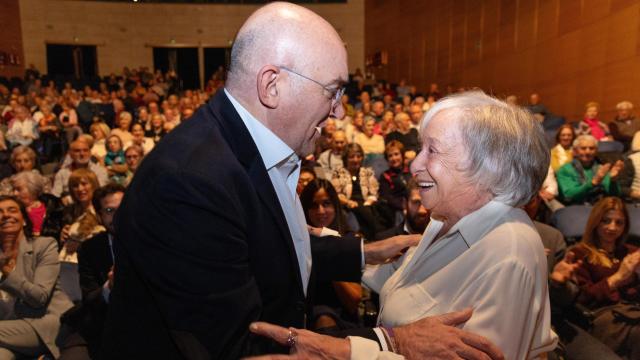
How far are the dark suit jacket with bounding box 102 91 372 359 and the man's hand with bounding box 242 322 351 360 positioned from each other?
0.05m

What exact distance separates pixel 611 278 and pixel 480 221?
199 cm

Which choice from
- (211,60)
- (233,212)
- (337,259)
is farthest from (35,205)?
(211,60)

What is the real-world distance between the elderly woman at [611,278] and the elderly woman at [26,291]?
9.74 ft

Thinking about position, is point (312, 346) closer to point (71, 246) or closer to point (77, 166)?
point (71, 246)

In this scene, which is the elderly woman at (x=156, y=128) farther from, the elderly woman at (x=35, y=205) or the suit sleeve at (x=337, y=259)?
the suit sleeve at (x=337, y=259)

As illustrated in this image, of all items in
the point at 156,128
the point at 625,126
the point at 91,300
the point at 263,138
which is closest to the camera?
the point at 263,138

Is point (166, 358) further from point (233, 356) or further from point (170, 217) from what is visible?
point (170, 217)

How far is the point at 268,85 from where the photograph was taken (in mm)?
1161

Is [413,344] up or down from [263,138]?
down

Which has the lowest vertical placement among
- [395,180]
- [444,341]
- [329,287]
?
[329,287]

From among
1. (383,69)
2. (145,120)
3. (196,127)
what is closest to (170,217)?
(196,127)

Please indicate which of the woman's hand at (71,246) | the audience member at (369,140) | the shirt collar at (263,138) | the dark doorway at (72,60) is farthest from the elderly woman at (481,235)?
the dark doorway at (72,60)

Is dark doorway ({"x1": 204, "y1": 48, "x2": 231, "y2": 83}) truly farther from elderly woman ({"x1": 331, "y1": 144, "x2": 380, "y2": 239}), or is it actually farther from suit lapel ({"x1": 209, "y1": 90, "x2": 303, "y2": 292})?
suit lapel ({"x1": 209, "y1": 90, "x2": 303, "y2": 292})

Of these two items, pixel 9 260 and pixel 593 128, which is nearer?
pixel 9 260
